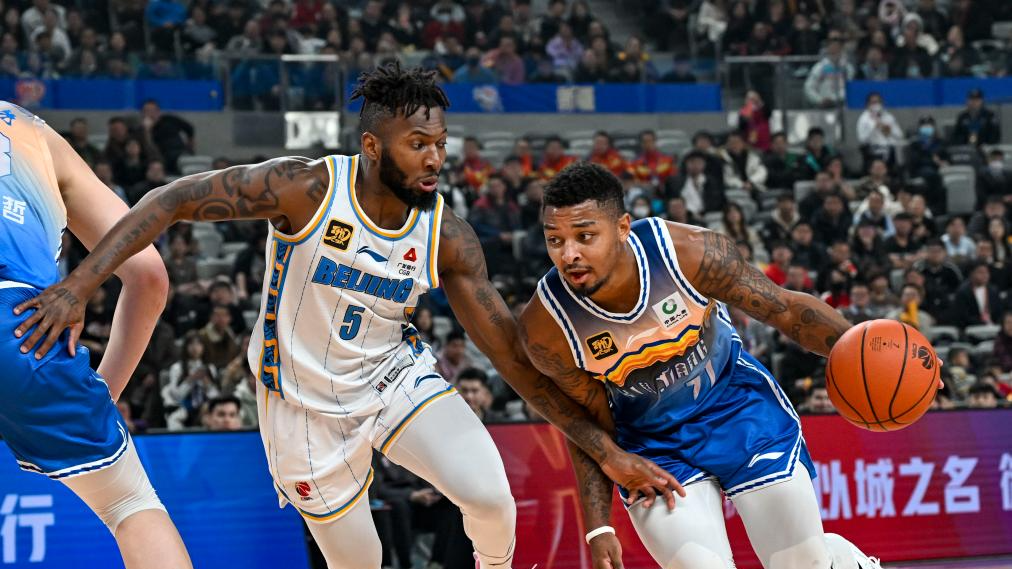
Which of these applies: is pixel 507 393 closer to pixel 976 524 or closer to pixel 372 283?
pixel 976 524

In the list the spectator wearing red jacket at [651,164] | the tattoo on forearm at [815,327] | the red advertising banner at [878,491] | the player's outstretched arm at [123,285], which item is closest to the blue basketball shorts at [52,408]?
the player's outstretched arm at [123,285]

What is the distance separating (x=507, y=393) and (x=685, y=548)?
535 cm

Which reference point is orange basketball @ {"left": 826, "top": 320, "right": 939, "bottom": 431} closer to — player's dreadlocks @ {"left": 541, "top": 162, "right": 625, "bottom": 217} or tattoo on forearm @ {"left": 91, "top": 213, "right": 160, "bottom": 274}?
player's dreadlocks @ {"left": 541, "top": 162, "right": 625, "bottom": 217}

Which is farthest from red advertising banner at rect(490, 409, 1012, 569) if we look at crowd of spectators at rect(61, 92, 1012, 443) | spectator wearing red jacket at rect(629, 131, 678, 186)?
spectator wearing red jacket at rect(629, 131, 678, 186)

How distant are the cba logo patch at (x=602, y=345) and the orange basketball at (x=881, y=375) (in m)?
0.75

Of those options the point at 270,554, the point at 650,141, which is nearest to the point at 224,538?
the point at 270,554

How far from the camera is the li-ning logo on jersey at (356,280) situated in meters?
4.40

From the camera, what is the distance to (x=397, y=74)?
440 centimetres

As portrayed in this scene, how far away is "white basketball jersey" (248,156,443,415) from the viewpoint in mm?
4395

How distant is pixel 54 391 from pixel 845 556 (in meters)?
2.65

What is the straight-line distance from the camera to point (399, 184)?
4.38 metres

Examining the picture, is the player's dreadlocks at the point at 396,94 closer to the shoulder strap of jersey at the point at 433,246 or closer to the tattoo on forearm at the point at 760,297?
the shoulder strap of jersey at the point at 433,246

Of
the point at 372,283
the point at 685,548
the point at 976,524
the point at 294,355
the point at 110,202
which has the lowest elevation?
the point at 976,524

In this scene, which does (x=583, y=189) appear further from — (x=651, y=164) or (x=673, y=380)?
(x=651, y=164)
